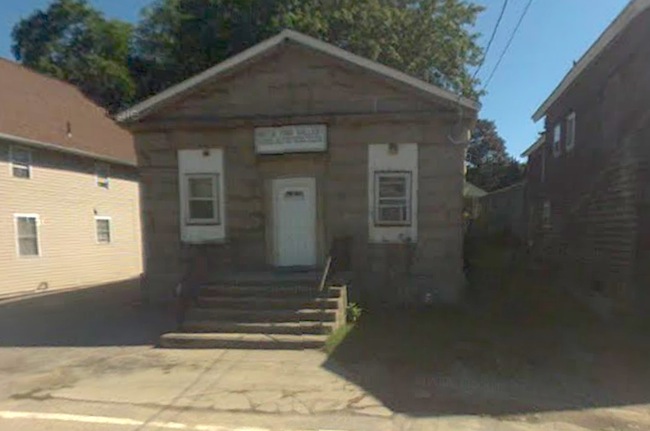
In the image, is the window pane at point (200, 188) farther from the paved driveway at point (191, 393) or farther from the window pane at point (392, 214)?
the window pane at point (392, 214)

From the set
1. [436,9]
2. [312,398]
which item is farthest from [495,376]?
[436,9]

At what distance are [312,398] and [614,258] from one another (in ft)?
26.7

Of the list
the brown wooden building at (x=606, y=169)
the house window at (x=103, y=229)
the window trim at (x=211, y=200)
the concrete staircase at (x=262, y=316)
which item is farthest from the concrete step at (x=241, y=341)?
the house window at (x=103, y=229)

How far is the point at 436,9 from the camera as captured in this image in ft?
76.9

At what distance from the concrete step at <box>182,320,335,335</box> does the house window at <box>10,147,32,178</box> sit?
1071cm

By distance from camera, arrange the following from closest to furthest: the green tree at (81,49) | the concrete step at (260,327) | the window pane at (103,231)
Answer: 1. the concrete step at (260,327)
2. the window pane at (103,231)
3. the green tree at (81,49)

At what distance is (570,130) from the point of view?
49.3 ft

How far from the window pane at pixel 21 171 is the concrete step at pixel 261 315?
10.5 m

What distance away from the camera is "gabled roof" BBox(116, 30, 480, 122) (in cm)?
1011

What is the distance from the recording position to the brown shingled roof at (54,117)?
1600cm

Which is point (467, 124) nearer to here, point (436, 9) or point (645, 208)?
point (645, 208)

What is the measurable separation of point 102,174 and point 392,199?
13792mm

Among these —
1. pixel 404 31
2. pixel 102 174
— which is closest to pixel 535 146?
pixel 404 31

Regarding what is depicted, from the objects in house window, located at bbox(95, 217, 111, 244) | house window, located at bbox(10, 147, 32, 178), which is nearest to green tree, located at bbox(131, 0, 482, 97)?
house window, located at bbox(95, 217, 111, 244)
